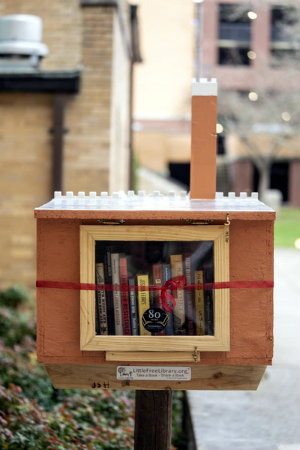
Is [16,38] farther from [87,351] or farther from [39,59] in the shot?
[87,351]

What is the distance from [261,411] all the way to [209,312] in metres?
3.47

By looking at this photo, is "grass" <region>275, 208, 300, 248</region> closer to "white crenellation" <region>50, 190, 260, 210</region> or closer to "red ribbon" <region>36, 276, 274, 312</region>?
"white crenellation" <region>50, 190, 260, 210</region>

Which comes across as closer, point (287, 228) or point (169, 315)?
point (169, 315)

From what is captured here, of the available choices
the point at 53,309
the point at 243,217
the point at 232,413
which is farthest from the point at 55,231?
the point at 232,413

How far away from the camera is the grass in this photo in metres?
21.0

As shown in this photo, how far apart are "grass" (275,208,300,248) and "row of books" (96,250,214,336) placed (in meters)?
17.7

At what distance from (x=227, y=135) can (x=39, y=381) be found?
102 ft

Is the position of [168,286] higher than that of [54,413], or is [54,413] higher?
[168,286]

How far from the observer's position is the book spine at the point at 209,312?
260cm

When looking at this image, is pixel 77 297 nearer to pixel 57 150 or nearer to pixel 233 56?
pixel 57 150

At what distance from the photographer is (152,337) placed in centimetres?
257

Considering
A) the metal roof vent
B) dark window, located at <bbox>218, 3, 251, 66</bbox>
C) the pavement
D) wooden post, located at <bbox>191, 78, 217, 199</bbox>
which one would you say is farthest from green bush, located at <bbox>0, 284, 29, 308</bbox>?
dark window, located at <bbox>218, 3, 251, 66</bbox>

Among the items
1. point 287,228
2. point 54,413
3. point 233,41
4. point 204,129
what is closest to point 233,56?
point 233,41

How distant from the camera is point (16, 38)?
8250 mm
